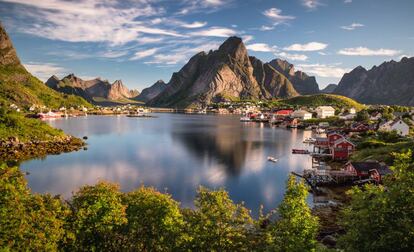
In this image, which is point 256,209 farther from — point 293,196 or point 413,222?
point 413,222

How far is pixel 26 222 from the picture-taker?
73.9ft

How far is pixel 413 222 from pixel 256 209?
32989mm

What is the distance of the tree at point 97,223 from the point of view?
25.3 metres

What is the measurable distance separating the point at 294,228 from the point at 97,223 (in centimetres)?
1580

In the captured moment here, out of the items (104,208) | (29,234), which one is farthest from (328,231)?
(29,234)

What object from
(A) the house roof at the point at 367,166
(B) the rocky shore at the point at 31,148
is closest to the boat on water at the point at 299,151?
(A) the house roof at the point at 367,166

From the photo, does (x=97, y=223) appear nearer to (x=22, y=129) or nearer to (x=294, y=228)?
(x=294, y=228)

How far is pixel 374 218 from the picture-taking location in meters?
22.0

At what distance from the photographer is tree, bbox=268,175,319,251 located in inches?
906

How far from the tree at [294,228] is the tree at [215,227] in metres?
2.86

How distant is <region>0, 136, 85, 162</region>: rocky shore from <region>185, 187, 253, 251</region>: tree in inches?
2838

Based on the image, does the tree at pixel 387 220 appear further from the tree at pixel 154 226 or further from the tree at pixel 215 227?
the tree at pixel 154 226

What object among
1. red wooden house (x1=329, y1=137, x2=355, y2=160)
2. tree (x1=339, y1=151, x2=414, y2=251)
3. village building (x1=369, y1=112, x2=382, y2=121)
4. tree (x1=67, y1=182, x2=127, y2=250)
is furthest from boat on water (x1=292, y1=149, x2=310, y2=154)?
tree (x1=67, y1=182, x2=127, y2=250)

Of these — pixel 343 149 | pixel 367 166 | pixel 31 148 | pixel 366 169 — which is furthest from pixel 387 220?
pixel 31 148
